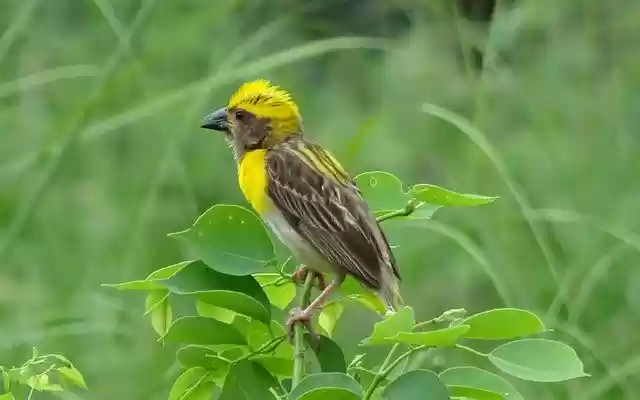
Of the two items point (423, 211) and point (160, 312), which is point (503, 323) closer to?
point (423, 211)

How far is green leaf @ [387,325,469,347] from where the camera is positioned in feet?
2.94

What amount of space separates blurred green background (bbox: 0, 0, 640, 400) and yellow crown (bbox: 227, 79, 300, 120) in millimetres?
492

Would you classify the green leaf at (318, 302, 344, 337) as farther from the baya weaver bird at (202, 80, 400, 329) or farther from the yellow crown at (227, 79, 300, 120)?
the yellow crown at (227, 79, 300, 120)

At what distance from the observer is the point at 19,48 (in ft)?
10.1

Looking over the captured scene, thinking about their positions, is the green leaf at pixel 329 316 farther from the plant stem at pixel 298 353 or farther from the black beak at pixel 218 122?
the black beak at pixel 218 122

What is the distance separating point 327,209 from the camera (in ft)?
5.17

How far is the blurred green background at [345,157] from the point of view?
242 cm

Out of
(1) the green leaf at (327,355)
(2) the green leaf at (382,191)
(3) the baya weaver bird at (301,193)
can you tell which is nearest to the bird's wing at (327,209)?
(3) the baya weaver bird at (301,193)

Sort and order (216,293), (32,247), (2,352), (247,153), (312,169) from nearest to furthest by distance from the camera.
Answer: (216,293) → (312,169) → (247,153) → (2,352) → (32,247)

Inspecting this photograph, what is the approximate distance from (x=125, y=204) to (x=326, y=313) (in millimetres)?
1509

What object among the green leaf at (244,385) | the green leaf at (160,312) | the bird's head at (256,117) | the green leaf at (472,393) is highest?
the bird's head at (256,117)

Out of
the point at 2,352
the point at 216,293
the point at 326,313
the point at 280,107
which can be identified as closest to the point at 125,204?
the point at 2,352

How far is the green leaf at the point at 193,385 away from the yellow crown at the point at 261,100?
25.5 inches

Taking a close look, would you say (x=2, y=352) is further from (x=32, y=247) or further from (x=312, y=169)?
(x=312, y=169)
